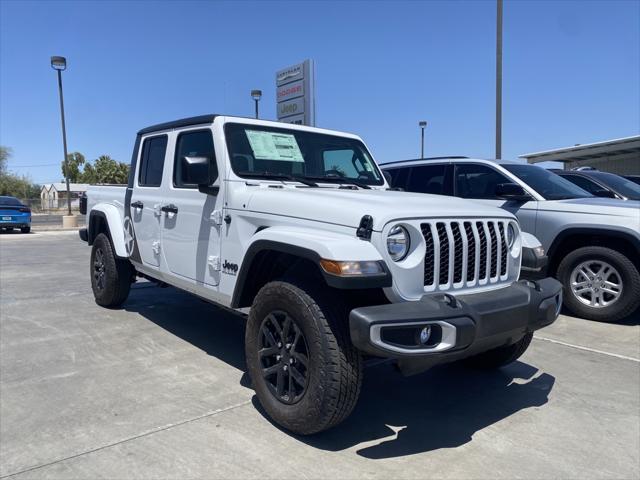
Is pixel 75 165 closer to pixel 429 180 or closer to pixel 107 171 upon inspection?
pixel 107 171

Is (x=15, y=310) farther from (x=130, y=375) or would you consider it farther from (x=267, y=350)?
(x=267, y=350)

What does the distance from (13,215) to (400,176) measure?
16.5 m

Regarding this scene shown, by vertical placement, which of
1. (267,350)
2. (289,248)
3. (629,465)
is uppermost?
(289,248)

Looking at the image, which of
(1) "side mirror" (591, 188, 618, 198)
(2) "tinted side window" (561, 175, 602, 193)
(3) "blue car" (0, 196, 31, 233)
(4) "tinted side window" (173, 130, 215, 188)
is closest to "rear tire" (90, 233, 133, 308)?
(4) "tinted side window" (173, 130, 215, 188)

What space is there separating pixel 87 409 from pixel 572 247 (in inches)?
211

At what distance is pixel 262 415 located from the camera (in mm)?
3365

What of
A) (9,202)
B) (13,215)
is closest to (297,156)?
(13,215)

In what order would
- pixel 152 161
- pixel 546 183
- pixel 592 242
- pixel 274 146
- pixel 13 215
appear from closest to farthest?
pixel 274 146 → pixel 152 161 → pixel 592 242 → pixel 546 183 → pixel 13 215

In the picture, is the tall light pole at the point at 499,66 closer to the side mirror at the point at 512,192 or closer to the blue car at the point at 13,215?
the side mirror at the point at 512,192

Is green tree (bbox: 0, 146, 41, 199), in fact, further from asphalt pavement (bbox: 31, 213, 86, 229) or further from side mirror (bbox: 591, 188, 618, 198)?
side mirror (bbox: 591, 188, 618, 198)

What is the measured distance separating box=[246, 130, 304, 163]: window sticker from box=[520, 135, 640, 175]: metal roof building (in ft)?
65.2

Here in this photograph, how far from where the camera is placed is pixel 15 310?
240 inches

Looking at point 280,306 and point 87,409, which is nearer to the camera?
point 280,306

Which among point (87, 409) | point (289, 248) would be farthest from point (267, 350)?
point (87, 409)
